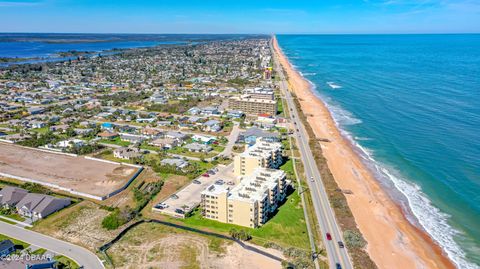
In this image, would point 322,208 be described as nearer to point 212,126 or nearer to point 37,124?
point 212,126

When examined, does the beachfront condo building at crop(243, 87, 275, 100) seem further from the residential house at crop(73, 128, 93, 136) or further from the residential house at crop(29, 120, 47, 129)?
the residential house at crop(29, 120, 47, 129)

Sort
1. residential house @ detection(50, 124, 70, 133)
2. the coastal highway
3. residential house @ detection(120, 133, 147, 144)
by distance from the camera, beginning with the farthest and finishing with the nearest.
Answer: residential house @ detection(50, 124, 70, 133) → residential house @ detection(120, 133, 147, 144) → the coastal highway

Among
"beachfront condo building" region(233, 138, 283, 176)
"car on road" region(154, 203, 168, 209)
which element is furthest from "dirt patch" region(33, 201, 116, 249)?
"beachfront condo building" region(233, 138, 283, 176)

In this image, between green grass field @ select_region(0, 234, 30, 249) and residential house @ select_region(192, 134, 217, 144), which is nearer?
green grass field @ select_region(0, 234, 30, 249)

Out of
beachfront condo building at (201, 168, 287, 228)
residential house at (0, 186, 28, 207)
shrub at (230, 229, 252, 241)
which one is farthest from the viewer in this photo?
residential house at (0, 186, 28, 207)

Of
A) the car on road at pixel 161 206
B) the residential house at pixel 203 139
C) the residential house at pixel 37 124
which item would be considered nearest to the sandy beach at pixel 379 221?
the residential house at pixel 203 139

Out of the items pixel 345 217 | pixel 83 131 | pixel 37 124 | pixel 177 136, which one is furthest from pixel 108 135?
pixel 345 217

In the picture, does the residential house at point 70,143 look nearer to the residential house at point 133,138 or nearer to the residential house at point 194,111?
the residential house at point 133,138

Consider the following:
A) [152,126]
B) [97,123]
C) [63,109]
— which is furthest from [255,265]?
[63,109]
